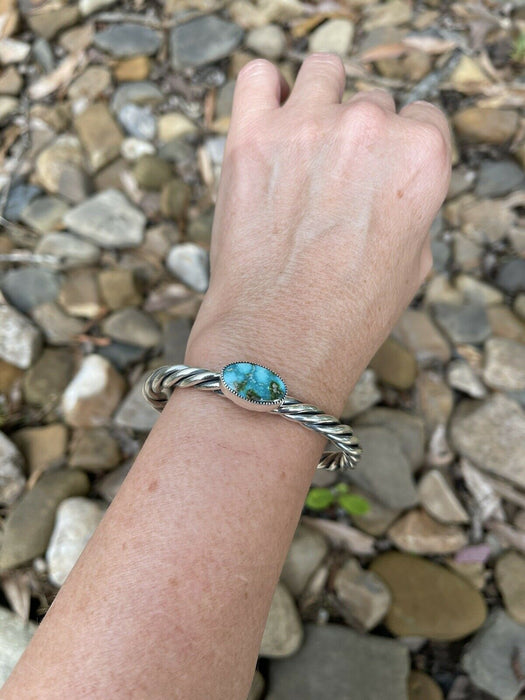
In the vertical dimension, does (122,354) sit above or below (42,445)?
above

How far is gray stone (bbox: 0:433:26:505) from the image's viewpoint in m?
1.84

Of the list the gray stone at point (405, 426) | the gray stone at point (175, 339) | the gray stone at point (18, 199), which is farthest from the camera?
the gray stone at point (18, 199)

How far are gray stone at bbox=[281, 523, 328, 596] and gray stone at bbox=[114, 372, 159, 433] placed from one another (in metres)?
0.64

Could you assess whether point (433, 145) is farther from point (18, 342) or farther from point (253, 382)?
point (18, 342)

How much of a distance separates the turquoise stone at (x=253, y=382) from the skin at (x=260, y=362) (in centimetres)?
5

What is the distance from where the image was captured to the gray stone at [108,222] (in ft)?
7.71

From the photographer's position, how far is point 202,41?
8.96ft

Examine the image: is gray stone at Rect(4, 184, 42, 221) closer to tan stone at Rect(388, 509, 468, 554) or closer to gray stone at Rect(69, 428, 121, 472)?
gray stone at Rect(69, 428, 121, 472)

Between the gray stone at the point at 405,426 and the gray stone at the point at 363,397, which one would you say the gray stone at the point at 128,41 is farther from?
the gray stone at the point at 405,426

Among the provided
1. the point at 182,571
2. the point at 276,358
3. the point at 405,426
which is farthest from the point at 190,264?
the point at 182,571

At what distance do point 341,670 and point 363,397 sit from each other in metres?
0.90

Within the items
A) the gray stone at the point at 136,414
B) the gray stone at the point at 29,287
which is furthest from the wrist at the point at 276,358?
the gray stone at the point at 29,287

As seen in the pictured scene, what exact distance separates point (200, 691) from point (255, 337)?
62cm

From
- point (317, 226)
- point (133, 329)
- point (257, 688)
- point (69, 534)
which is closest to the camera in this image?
point (317, 226)
